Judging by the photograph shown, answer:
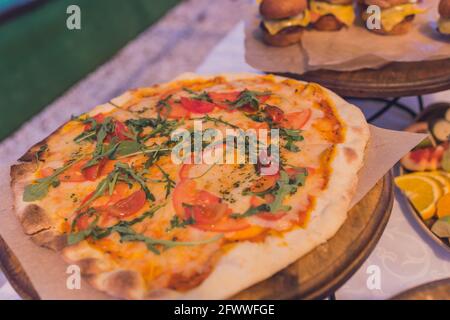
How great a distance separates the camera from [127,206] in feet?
6.73

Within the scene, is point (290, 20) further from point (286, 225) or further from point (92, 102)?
point (92, 102)

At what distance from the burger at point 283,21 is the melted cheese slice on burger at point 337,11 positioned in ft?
0.51

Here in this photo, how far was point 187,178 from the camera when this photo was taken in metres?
2.17

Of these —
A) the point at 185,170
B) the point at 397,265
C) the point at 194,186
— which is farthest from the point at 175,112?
the point at 397,265

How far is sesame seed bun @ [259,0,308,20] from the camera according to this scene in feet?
10.9

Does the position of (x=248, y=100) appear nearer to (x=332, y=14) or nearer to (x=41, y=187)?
(x=41, y=187)

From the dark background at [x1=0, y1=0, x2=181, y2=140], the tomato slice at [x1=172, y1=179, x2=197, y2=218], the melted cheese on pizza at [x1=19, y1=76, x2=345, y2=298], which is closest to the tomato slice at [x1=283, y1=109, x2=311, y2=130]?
the melted cheese on pizza at [x1=19, y1=76, x2=345, y2=298]

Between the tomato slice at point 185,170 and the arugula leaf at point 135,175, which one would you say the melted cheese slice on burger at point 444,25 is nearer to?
the tomato slice at point 185,170

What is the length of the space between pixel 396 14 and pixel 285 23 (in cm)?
85

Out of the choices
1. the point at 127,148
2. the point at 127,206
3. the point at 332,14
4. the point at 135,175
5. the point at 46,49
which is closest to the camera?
the point at 127,206

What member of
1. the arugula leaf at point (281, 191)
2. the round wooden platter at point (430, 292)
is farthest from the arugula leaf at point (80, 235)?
the round wooden platter at point (430, 292)

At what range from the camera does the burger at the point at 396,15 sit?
11.1 ft

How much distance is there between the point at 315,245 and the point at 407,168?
1630mm
